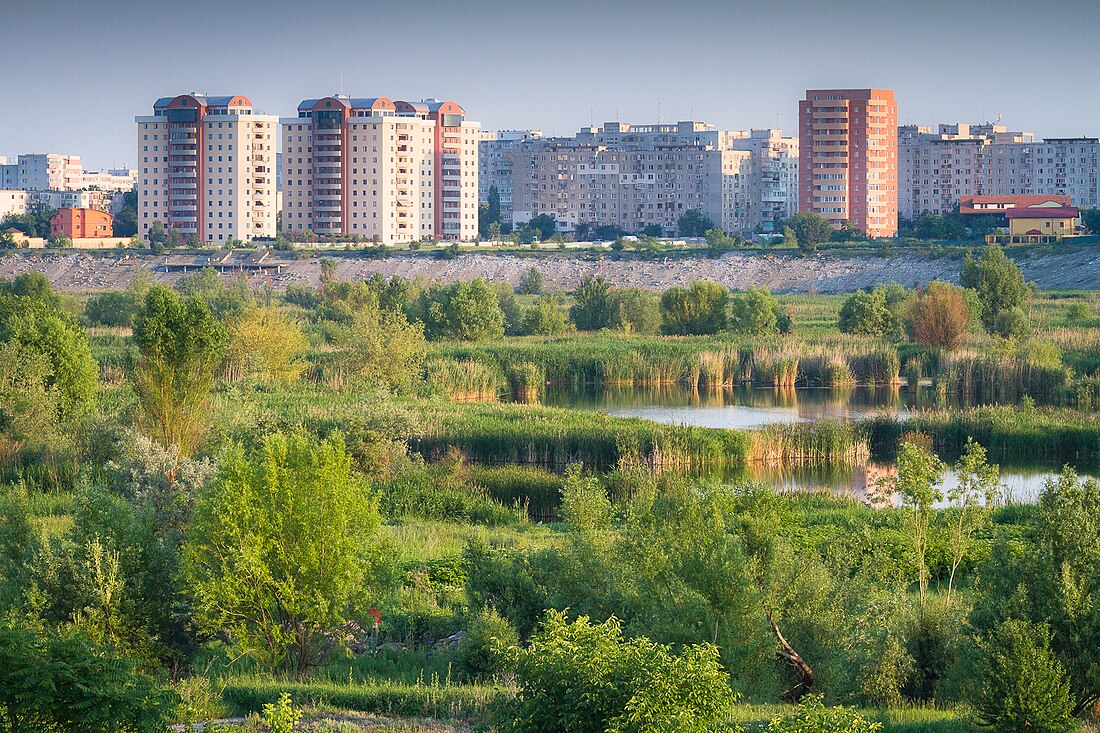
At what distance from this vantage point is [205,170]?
111 metres

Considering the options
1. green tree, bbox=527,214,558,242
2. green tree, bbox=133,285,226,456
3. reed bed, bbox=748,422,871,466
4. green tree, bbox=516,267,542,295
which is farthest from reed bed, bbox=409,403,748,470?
green tree, bbox=527,214,558,242

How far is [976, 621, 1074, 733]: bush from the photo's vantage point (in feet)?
39.2

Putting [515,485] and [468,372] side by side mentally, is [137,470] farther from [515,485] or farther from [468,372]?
[468,372]

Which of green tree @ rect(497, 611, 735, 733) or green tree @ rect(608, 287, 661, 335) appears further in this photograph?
green tree @ rect(608, 287, 661, 335)

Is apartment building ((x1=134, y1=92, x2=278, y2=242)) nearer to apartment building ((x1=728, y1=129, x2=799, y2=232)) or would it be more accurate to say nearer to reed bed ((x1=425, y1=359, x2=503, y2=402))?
apartment building ((x1=728, y1=129, x2=799, y2=232))

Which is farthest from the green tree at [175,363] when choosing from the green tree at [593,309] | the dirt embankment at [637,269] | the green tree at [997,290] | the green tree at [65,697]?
the dirt embankment at [637,269]

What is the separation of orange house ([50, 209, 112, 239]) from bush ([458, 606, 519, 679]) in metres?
102

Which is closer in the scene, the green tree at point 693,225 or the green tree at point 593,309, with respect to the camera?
the green tree at point 593,309

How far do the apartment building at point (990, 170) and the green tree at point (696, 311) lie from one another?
277 ft

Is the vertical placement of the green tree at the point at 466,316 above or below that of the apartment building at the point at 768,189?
below

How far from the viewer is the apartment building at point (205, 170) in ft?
362

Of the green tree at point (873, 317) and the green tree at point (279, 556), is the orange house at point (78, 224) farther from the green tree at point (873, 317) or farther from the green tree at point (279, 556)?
the green tree at point (279, 556)

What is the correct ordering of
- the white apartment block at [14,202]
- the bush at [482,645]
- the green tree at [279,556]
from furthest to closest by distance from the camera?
the white apartment block at [14,202]
the green tree at [279,556]
the bush at [482,645]

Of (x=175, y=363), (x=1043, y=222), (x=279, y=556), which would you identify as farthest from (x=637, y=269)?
(x=279, y=556)
